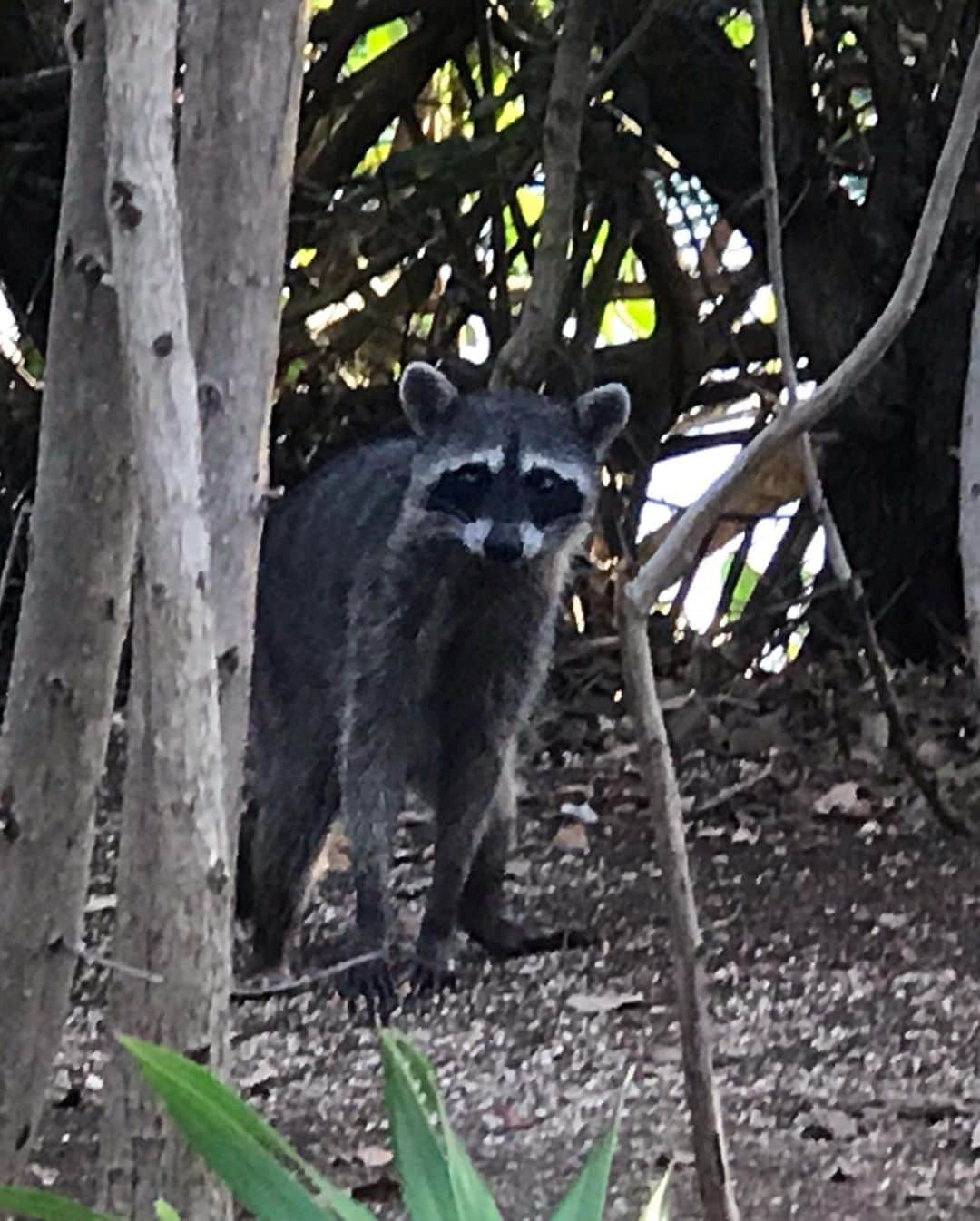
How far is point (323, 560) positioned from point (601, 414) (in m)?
0.71

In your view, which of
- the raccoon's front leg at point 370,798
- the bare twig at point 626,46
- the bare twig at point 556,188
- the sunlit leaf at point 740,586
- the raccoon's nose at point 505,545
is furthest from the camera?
the sunlit leaf at point 740,586

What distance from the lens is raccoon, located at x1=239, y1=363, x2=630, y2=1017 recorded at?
437 centimetres

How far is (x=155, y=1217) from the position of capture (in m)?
2.10

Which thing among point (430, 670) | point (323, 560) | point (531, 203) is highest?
point (531, 203)

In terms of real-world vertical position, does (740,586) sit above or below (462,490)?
below

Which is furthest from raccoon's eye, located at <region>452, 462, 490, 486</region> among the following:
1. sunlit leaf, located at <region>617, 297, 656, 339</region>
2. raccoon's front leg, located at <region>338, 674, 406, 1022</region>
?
sunlit leaf, located at <region>617, 297, 656, 339</region>

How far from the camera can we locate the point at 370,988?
4227 millimetres

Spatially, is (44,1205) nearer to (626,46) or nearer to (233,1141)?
(233,1141)

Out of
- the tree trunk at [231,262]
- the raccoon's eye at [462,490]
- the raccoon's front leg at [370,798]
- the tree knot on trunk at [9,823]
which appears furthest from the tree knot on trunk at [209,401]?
the raccoon's front leg at [370,798]

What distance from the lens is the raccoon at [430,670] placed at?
4.37 meters

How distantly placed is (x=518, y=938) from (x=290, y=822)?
53 centimetres

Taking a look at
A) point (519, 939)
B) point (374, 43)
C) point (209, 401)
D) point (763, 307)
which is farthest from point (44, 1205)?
point (374, 43)

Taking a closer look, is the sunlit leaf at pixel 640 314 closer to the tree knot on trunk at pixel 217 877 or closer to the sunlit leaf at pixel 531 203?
the sunlit leaf at pixel 531 203

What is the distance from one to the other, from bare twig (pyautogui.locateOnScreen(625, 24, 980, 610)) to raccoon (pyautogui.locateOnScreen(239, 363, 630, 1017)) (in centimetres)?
187
